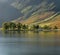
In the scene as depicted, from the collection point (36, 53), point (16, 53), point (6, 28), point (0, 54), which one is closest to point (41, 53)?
point (36, 53)

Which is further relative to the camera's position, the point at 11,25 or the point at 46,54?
the point at 11,25

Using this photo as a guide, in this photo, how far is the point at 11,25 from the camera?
187 m

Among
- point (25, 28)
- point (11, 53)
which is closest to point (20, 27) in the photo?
point (25, 28)

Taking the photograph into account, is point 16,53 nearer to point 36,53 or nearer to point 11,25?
point 36,53

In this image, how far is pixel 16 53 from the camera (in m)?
49.5

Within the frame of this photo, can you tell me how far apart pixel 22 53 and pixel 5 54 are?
326 cm

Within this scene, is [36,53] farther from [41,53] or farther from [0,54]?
[0,54]

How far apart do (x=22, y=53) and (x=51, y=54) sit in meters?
5.86

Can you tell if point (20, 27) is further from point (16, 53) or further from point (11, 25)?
point (16, 53)

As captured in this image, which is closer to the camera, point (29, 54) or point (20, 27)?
point (29, 54)

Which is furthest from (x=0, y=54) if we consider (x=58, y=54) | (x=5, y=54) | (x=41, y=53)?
(x=58, y=54)

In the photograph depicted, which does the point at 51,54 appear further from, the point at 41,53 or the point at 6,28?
the point at 6,28

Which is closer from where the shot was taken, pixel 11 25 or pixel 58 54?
pixel 58 54

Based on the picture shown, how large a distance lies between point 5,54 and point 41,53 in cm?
688
